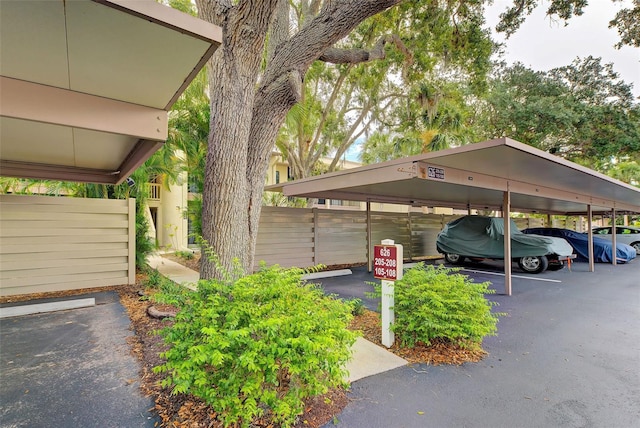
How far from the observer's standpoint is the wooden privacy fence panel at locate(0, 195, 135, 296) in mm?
5594

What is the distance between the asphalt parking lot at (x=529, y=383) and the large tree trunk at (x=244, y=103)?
2076mm

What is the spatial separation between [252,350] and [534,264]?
31.9 ft

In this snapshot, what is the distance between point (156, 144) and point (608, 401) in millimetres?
4625

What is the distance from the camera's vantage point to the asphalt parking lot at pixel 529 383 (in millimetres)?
2369

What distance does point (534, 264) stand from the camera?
29.6 ft

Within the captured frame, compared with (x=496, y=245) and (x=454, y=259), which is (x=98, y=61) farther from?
(x=454, y=259)

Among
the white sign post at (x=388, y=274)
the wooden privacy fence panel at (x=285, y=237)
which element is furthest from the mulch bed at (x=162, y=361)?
the wooden privacy fence panel at (x=285, y=237)

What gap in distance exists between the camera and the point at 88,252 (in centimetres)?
628

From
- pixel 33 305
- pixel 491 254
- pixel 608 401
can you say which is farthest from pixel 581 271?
pixel 33 305

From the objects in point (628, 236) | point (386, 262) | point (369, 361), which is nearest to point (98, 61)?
point (386, 262)

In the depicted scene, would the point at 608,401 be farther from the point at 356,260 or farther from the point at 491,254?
the point at 356,260

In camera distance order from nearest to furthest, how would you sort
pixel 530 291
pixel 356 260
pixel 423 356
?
pixel 423 356, pixel 530 291, pixel 356 260

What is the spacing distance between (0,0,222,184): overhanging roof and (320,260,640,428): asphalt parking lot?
9.22 feet

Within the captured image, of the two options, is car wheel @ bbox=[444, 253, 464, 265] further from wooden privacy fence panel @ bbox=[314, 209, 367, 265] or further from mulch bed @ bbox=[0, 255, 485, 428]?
mulch bed @ bbox=[0, 255, 485, 428]
